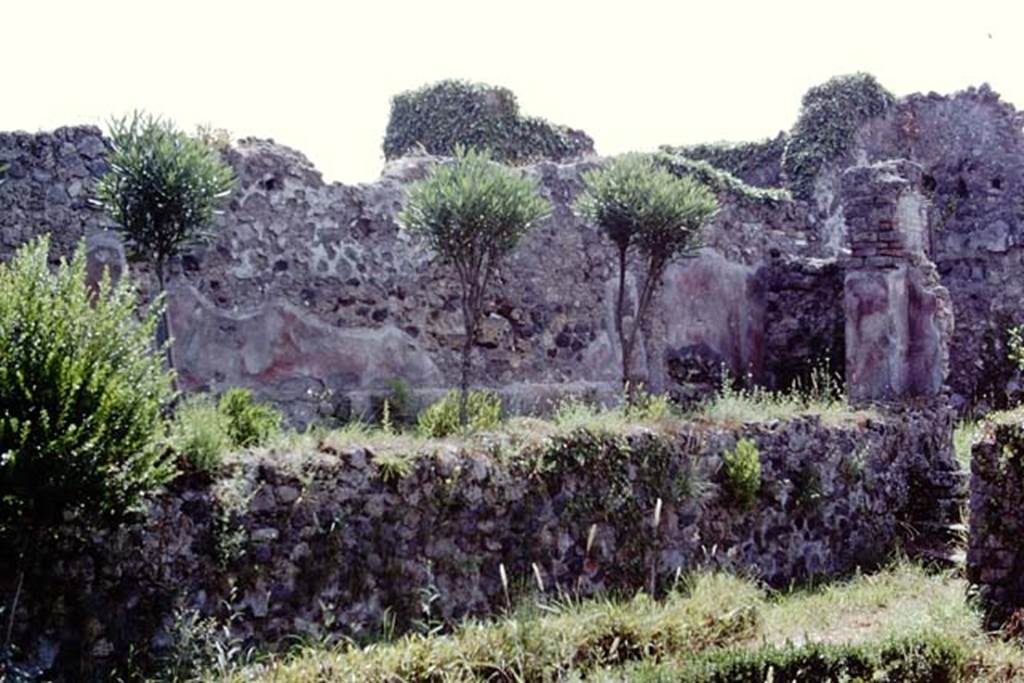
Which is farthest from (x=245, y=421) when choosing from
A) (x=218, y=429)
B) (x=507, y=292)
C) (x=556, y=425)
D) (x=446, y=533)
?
(x=507, y=292)

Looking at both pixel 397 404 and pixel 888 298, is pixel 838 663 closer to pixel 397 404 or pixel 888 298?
pixel 397 404

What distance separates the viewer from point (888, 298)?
42.9ft

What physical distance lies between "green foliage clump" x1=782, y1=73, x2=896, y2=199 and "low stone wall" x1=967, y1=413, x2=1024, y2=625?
11.1m

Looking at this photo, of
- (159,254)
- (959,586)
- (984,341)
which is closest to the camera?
(159,254)

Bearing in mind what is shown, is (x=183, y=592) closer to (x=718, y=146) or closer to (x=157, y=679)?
(x=157, y=679)

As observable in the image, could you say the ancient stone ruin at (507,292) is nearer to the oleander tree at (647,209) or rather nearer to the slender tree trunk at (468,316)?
the slender tree trunk at (468,316)

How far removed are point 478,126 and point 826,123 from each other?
5.73 m

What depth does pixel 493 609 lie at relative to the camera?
317 inches

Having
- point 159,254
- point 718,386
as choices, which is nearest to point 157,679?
point 159,254

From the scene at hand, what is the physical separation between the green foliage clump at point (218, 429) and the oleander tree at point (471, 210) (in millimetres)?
2253

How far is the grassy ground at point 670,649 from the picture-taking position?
6.43 metres

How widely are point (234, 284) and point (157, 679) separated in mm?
5209

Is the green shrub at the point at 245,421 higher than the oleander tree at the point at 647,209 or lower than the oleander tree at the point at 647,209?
lower

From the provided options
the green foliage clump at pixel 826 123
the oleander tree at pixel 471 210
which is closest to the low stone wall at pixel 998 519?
the oleander tree at pixel 471 210
